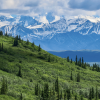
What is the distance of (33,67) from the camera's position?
183 m

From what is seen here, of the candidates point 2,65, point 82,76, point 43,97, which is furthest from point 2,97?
point 82,76

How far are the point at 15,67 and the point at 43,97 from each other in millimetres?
85219

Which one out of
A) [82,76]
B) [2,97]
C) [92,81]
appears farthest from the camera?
[82,76]

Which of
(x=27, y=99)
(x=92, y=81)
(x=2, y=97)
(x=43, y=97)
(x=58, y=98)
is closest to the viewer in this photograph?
(x=2, y=97)

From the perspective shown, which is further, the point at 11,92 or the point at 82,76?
the point at 82,76

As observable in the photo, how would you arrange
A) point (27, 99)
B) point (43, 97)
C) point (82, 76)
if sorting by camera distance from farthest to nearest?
1. point (82, 76)
2. point (43, 97)
3. point (27, 99)

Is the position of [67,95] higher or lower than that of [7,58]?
lower

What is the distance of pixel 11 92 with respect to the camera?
7881 cm

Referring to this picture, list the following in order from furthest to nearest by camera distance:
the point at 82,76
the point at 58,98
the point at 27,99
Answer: the point at 82,76
the point at 58,98
the point at 27,99

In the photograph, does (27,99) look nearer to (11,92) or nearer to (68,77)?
(11,92)

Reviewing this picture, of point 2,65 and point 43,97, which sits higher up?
point 2,65

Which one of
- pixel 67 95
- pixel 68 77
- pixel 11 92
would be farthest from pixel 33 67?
pixel 11 92

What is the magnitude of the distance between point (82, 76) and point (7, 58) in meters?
72.0

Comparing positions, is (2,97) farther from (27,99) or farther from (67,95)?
(67,95)
